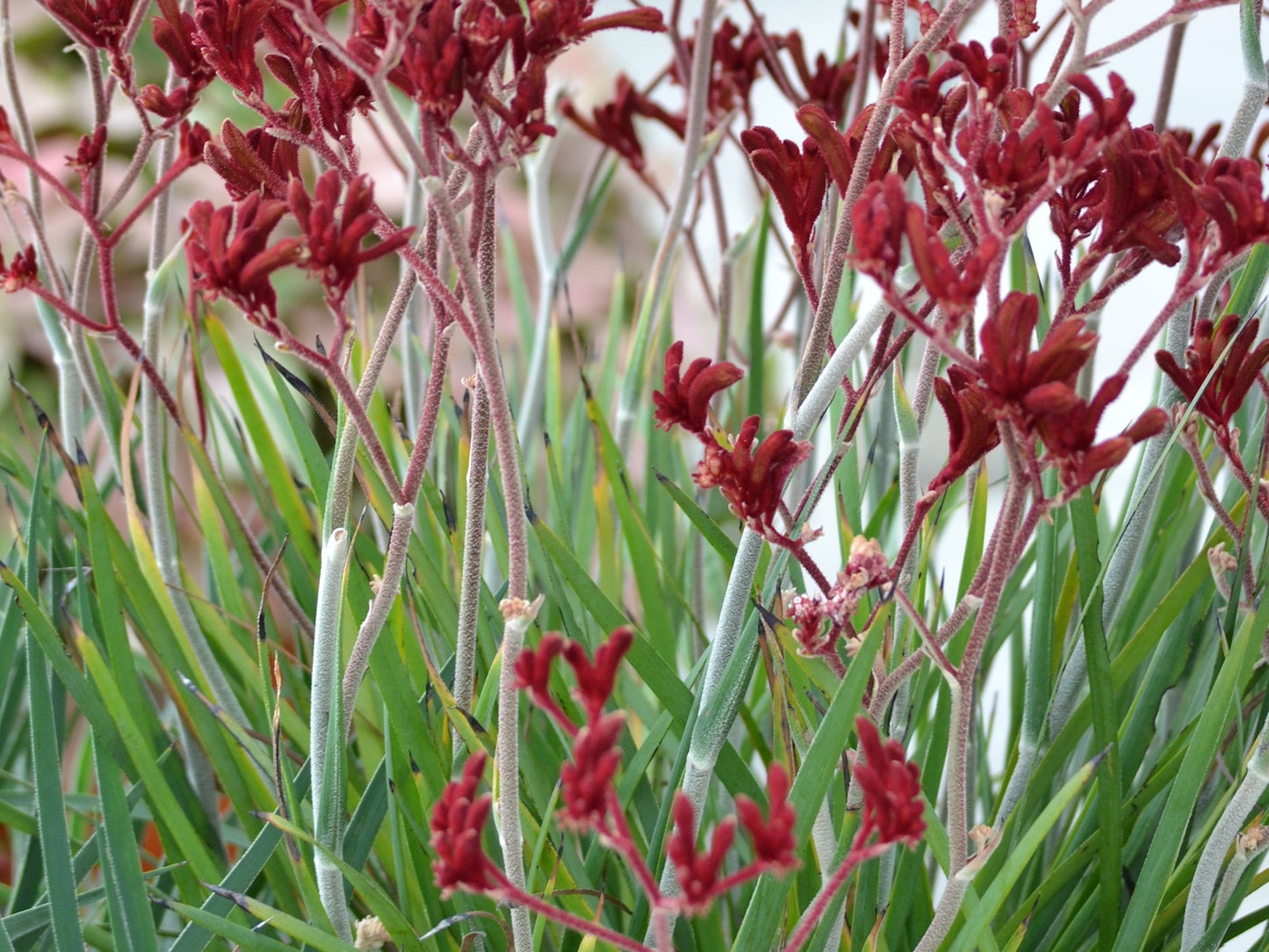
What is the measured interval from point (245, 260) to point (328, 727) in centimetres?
13

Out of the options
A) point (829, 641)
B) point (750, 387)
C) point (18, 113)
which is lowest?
point (829, 641)

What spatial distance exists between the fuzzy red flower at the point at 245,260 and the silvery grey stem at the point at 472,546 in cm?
6

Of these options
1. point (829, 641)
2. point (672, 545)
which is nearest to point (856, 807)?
point (829, 641)

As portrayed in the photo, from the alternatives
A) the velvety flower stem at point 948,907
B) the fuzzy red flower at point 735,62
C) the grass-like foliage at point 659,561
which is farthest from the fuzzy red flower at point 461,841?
the fuzzy red flower at point 735,62

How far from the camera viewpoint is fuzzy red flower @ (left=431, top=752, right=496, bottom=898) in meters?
0.19

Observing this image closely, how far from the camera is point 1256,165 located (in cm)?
22

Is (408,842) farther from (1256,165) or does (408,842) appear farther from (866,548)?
(1256,165)

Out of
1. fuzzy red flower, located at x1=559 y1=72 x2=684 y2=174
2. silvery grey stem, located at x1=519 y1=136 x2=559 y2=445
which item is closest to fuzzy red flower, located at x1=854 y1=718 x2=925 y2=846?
silvery grey stem, located at x1=519 y1=136 x2=559 y2=445

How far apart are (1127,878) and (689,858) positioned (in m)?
0.26

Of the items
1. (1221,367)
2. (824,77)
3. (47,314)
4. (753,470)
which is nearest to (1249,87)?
(1221,367)

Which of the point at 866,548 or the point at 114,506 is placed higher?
the point at 114,506

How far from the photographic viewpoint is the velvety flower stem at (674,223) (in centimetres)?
44

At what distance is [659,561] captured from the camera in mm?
462

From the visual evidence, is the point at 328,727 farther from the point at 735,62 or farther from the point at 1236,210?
the point at 735,62
